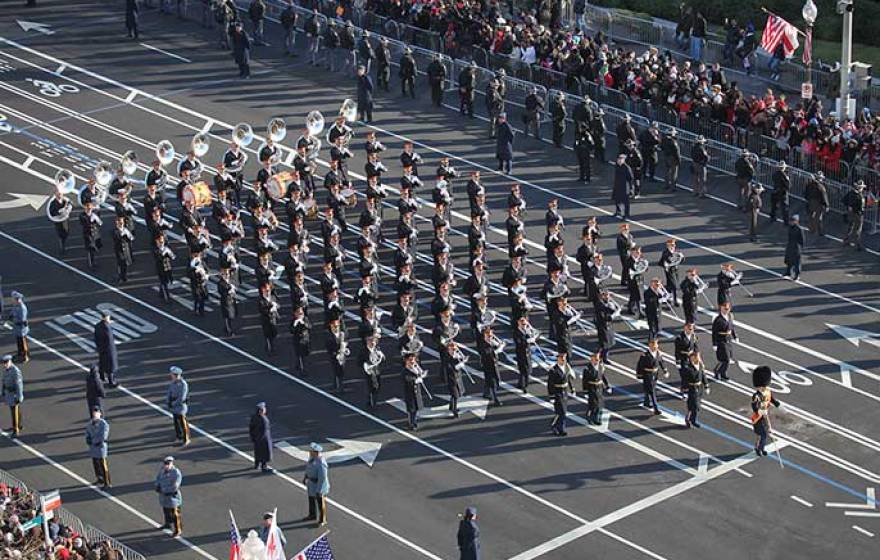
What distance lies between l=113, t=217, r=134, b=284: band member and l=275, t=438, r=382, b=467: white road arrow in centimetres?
836

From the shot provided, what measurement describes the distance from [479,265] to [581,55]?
42.1 feet

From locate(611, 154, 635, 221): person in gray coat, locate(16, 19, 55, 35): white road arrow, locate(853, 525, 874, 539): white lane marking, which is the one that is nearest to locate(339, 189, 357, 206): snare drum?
locate(611, 154, 635, 221): person in gray coat

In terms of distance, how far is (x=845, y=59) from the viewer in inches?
1946

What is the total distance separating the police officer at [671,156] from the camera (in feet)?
159

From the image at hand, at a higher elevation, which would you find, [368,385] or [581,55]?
[581,55]

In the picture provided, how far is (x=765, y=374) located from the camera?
38406 mm

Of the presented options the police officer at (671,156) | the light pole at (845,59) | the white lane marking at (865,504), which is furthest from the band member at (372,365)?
the light pole at (845,59)

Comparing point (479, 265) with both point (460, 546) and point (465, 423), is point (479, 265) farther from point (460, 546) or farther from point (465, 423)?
point (460, 546)

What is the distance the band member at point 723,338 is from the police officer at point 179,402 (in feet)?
34.5

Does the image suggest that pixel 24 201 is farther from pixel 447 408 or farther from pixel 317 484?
pixel 317 484

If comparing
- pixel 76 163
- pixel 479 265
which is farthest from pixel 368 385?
pixel 76 163

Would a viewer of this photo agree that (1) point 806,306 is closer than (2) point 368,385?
No

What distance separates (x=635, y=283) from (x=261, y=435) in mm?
9770

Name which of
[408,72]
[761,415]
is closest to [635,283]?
[761,415]
